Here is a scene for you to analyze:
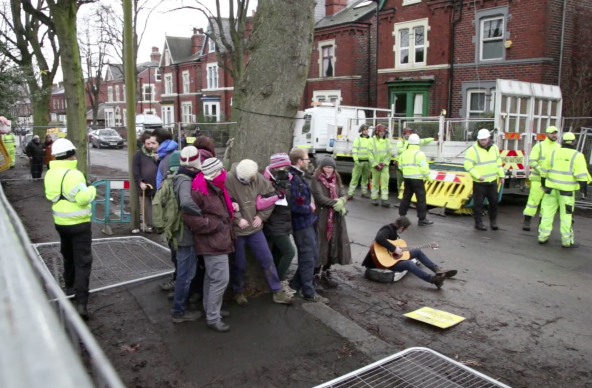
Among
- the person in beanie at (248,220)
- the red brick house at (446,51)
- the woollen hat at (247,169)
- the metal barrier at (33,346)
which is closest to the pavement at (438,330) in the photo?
the person in beanie at (248,220)

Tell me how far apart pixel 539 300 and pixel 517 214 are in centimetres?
598

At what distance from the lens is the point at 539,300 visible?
19.2 feet

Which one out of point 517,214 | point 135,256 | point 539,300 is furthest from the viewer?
point 517,214

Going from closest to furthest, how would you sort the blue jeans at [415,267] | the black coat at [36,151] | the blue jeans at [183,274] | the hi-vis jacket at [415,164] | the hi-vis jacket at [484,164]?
the blue jeans at [183,274] < the blue jeans at [415,267] < the hi-vis jacket at [484,164] < the hi-vis jacket at [415,164] < the black coat at [36,151]

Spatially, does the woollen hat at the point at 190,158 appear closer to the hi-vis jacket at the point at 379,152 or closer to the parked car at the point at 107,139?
the hi-vis jacket at the point at 379,152

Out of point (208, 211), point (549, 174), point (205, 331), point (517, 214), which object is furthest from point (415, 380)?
point (517, 214)

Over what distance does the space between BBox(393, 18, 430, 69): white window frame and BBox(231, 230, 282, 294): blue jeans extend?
20.3 meters

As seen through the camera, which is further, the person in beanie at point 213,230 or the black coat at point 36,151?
the black coat at point 36,151

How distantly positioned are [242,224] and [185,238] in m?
0.55

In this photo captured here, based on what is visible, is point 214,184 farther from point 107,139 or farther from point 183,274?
point 107,139

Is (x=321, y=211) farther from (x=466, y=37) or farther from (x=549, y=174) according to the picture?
(x=466, y=37)

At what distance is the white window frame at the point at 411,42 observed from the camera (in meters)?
23.2

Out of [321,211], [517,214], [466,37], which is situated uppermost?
[466,37]

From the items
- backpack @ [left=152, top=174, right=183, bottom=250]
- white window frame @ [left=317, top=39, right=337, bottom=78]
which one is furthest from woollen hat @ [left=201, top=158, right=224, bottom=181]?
white window frame @ [left=317, top=39, right=337, bottom=78]
